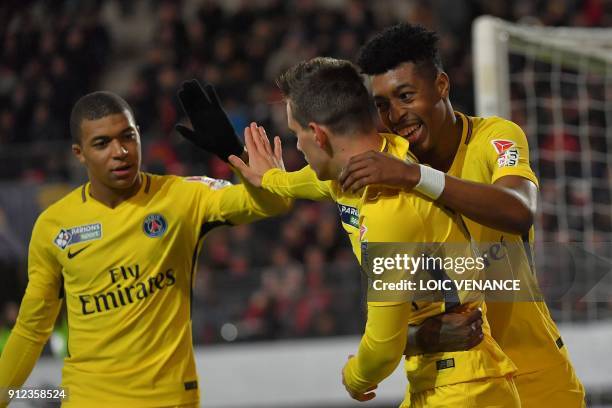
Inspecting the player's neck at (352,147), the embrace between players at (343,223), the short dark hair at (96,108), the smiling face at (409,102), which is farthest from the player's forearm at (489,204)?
the short dark hair at (96,108)

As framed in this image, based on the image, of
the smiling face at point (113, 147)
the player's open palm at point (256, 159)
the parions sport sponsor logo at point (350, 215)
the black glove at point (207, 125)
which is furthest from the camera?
the smiling face at point (113, 147)

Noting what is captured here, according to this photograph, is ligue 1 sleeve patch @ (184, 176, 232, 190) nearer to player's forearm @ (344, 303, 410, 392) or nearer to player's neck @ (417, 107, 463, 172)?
player's neck @ (417, 107, 463, 172)

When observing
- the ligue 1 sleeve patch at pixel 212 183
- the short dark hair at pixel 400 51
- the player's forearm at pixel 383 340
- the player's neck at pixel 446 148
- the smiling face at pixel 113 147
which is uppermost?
the short dark hair at pixel 400 51

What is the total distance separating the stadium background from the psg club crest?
3.42 meters

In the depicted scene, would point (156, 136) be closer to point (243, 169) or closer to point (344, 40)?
point (344, 40)

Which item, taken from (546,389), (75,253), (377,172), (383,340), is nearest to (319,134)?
(377,172)

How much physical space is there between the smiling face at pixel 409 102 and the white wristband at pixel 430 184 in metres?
0.60

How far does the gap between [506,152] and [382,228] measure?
909 mm

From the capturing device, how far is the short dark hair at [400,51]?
3670mm

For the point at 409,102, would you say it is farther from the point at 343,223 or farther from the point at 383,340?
the point at 383,340

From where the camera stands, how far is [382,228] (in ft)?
9.71

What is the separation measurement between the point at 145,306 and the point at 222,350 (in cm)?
435

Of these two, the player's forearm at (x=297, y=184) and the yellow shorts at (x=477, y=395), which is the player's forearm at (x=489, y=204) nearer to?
the yellow shorts at (x=477, y=395)

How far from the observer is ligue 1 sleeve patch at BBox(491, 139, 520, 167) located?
3592 mm
